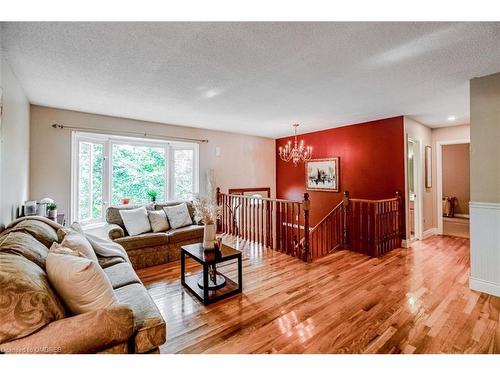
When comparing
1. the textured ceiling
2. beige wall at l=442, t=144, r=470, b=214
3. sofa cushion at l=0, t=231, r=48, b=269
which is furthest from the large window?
beige wall at l=442, t=144, r=470, b=214

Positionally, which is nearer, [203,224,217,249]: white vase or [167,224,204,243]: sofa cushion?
[203,224,217,249]: white vase

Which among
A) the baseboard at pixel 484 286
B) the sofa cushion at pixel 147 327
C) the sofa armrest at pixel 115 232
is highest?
the sofa armrest at pixel 115 232

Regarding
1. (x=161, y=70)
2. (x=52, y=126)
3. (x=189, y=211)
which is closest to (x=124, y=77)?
(x=161, y=70)

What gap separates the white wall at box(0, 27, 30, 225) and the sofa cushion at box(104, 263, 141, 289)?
42.5 inches

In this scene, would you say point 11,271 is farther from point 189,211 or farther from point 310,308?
point 189,211

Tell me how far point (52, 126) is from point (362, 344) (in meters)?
4.80

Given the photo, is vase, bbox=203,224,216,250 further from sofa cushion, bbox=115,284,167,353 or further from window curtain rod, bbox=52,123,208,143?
window curtain rod, bbox=52,123,208,143

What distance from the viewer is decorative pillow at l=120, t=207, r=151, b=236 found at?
338 centimetres

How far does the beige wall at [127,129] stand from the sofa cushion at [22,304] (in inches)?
119

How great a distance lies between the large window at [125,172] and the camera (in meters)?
3.91

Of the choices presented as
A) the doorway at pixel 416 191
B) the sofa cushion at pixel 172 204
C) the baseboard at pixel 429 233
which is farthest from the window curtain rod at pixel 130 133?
the baseboard at pixel 429 233

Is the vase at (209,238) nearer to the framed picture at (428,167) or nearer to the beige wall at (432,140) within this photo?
the beige wall at (432,140)

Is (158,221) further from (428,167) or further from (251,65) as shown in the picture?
(428,167)

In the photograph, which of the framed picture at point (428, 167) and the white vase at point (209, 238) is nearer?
the white vase at point (209, 238)
